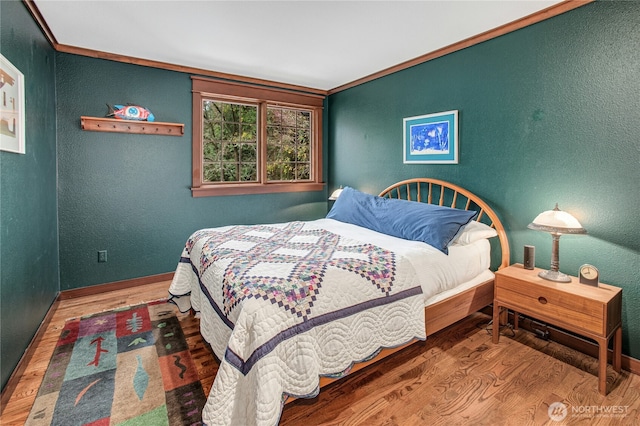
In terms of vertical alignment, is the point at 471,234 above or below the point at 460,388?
above

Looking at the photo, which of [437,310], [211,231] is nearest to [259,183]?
[211,231]

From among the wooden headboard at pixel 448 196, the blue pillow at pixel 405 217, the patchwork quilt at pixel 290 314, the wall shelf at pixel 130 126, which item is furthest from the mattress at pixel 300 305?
the wall shelf at pixel 130 126

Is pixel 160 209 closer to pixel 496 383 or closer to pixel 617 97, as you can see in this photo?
pixel 496 383

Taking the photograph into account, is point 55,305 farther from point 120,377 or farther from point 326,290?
point 326,290

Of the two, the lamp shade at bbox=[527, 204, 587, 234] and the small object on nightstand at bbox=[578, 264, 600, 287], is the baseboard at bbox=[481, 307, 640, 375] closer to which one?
the small object on nightstand at bbox=[578, 264, 600, 287]

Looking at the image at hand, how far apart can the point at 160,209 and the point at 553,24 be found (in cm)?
403

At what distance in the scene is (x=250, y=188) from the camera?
4.38 metres

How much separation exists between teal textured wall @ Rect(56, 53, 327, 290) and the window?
200mm

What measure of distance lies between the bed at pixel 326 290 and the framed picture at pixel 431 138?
0.95 feet

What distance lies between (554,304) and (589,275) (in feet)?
1.01

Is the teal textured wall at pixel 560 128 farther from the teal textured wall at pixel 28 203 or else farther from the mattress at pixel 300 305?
the teal textured wall at pixel 28 203

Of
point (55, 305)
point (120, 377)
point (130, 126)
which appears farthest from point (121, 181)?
point (120, 377)

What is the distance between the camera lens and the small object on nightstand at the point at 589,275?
2.17m

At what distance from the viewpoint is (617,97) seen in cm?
218
